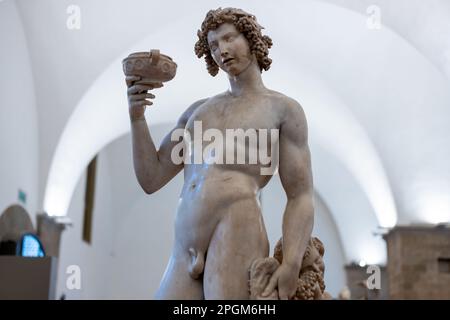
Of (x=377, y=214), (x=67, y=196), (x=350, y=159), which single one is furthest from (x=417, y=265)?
(x=67, y=196)

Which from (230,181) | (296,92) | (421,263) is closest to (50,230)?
(296,92)

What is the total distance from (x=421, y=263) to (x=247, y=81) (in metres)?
9.66

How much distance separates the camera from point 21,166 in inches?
417

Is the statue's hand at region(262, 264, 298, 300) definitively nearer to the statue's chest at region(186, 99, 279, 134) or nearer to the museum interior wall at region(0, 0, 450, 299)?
the statue's chest at region(186, 99, 279, 134)

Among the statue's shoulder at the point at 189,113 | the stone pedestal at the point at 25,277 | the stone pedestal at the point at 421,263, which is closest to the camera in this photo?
the statue's shoulder at the point at 189,113

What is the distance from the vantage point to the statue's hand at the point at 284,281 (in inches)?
96.6

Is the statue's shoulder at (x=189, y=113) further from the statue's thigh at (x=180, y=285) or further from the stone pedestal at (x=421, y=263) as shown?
the stone pedestal at (x=421, y=263)

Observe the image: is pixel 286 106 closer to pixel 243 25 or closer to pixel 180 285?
pixel 243 25

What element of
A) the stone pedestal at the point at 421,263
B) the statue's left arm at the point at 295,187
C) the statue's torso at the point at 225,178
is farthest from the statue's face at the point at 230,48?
the stone pedestal at the point at 421,263

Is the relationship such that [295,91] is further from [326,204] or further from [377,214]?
[326,204]

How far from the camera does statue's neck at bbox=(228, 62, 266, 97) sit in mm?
2877

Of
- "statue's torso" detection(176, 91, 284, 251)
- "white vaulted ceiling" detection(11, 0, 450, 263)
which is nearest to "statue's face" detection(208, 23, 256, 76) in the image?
"statue's torso" detection(176, 91, 284, 251)

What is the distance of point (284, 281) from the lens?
8.11ft

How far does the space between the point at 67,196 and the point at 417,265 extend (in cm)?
632
